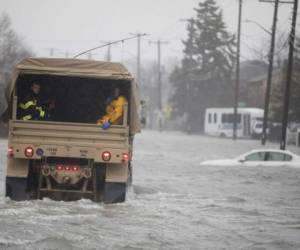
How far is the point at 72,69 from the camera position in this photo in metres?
15.9

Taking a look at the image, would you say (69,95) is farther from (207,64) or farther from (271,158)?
(207,64)

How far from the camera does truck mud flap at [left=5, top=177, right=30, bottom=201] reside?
15.5 meters

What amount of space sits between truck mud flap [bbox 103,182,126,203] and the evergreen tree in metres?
74.6

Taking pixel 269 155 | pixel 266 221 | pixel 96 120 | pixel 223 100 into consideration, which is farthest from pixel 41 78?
pixel 223 100

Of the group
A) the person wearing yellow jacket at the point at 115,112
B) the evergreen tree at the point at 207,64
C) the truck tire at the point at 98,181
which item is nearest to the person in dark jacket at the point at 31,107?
the person wearing yellow jacket at the point at 115,112

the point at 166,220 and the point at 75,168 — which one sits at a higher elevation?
the point at 75,168

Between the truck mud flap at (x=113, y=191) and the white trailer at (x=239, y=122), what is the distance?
56.5 meters

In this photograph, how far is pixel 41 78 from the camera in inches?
676

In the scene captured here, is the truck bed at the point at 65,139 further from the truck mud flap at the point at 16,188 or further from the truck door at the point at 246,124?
the truck door at the point at 246,124

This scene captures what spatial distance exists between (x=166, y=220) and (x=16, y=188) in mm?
3219

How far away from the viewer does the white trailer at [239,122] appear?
2841 inches

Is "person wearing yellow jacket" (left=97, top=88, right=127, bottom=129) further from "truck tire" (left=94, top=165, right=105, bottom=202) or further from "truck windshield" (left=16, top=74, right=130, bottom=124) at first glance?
"truck tire" (left=94, top=165, right=105, bottom=202)

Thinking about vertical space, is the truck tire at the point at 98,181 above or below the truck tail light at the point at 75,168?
below

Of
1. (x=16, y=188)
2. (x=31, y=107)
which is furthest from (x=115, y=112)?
(x=16, y=188)
